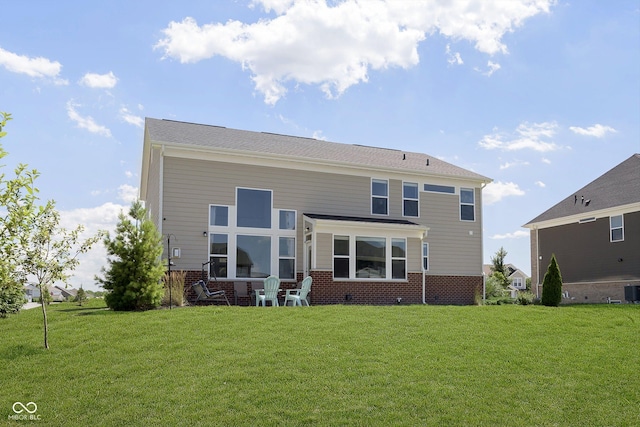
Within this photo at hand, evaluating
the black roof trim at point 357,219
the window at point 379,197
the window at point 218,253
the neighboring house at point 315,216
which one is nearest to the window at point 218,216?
the neighboring house at point 315,216

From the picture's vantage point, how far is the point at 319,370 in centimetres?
935

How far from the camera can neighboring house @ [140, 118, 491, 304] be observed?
1833 cm

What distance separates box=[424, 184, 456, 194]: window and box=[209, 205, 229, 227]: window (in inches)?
303

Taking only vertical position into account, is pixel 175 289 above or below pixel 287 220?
below

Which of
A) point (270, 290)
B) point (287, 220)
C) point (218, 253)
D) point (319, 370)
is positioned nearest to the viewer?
point (319, 370)

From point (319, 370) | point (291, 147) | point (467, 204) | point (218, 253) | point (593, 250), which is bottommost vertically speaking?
point (319, 370)

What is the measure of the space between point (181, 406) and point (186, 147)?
439 inches

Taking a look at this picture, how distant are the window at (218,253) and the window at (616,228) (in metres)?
17.8

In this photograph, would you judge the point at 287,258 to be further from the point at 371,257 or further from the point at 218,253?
the point at 371,257

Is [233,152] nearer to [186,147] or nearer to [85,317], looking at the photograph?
[186,147]

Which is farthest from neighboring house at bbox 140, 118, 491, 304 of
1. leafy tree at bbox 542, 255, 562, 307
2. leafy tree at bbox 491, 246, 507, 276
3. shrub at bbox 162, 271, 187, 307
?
leafy tree at bbox 491, 246, 507, 276

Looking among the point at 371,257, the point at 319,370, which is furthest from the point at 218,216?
the point at 319,370

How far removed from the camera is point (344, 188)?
20797 mm

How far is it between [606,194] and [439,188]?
10604mm
